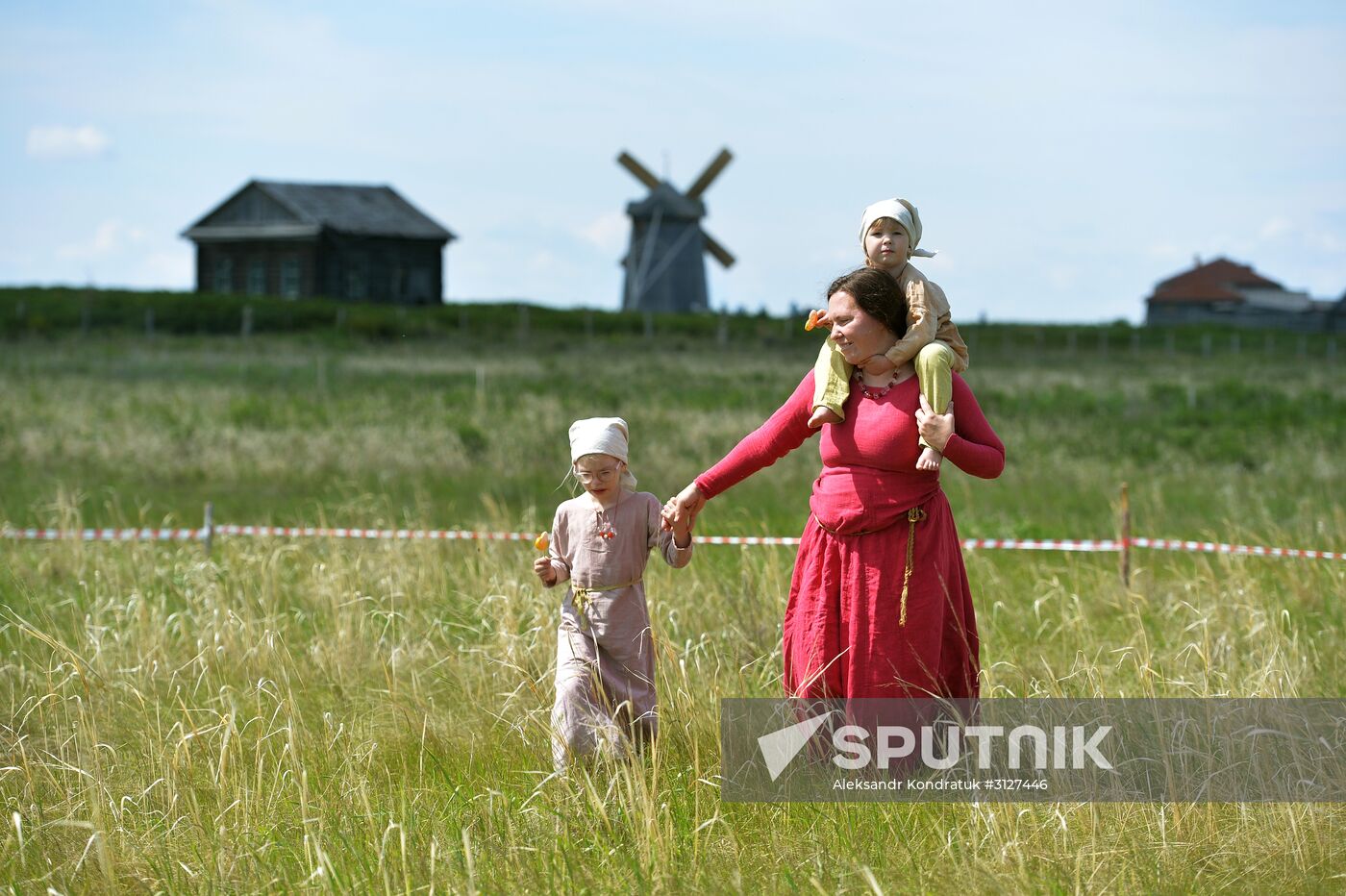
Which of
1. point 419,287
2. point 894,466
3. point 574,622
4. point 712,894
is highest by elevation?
point 419,287

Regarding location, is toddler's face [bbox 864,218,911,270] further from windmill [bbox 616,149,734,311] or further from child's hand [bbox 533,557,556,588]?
windmill [bbox 616,149,734,311]

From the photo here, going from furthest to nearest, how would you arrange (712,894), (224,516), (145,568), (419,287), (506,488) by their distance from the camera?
1. (419,287)
2. (506,488)
3. (224,516)
4. (145,568)
5. (712,894)

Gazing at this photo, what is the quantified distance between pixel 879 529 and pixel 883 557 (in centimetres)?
9

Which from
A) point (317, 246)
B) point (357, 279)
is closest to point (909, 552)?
point (317, 246)

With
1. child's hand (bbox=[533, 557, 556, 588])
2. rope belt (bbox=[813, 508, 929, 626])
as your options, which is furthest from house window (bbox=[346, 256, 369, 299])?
rope belt (bbox=[813, 508, 929, 626])

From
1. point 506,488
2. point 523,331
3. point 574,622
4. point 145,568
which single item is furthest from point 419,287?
Answer: point 574,622

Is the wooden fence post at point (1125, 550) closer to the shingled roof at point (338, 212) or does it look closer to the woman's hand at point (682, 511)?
the woman's hand at point (682, 511)

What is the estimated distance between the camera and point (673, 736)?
457 cm

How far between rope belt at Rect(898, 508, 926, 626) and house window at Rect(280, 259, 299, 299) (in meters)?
47.2

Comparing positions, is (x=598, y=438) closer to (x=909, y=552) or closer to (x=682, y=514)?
(x=682, y=514)

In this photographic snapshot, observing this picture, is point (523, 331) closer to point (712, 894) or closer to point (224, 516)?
point (224, 516)

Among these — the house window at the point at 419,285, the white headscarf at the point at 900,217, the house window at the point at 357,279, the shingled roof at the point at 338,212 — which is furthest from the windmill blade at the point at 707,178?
the white headscarf at the point at 900,217

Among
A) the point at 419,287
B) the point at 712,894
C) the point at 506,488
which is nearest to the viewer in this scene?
the point at 712,894

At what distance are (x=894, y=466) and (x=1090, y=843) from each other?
1.20 metres
